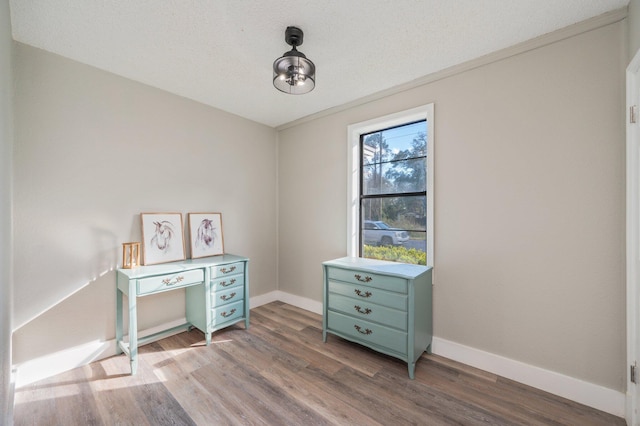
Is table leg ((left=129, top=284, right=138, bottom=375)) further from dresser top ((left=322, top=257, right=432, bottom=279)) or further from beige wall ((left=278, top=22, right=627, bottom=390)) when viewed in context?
beige wall ((left=278, top=22, right=627, bottom=390))

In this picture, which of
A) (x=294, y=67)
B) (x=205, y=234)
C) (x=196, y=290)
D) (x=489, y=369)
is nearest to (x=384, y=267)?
(x=489, y=369)

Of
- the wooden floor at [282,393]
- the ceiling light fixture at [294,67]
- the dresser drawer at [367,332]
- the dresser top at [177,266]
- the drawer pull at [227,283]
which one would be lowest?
the wooden floor at [282,393]

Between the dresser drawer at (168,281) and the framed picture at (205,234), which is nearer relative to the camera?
the dresser drawer at (168,281)

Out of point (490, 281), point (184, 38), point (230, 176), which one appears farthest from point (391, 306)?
point (184, 38)

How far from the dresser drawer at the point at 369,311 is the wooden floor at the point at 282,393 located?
0.37 meters

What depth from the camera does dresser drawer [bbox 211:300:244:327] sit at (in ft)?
8.79

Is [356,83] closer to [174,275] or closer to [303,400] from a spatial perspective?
[174,275]

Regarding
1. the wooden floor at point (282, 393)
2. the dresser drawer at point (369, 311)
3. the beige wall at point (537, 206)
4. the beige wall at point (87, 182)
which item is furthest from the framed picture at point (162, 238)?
the beige wall at point (537, 206)

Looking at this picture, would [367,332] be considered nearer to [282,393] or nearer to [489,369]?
[282,393]

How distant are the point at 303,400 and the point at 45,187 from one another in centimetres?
255

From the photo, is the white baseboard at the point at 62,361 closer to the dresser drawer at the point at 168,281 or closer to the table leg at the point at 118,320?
the table leg at the point at 118,320

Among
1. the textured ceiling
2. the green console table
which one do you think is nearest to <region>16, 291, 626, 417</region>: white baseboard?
the green console table

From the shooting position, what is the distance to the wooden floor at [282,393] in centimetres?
169

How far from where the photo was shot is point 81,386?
1.98 meters
